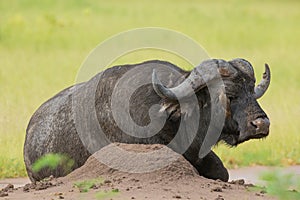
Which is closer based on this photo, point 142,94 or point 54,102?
point 142,94

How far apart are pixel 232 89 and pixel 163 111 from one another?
736mm

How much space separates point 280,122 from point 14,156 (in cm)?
502

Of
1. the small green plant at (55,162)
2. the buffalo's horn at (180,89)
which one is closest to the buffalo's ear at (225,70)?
the buffalo's horn at (180,89)

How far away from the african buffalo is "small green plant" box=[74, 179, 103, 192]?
136 cm

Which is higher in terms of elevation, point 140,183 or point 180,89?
point 180,89

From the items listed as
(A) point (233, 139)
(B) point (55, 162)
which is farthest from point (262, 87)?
(B) point (55, 162)

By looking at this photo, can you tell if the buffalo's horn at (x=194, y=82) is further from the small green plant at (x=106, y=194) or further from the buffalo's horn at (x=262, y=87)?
the small green plant at (x=106, y=194)

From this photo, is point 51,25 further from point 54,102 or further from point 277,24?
point 54,102

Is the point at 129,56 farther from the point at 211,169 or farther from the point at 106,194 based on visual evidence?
the point at 106,194

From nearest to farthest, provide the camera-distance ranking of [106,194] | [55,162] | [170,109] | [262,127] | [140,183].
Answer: [106,194] → [140,183] → [262,127] → [170,109] → [55,162]

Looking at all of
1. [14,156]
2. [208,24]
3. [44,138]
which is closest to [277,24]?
[208,24]

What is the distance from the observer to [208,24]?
3170cm

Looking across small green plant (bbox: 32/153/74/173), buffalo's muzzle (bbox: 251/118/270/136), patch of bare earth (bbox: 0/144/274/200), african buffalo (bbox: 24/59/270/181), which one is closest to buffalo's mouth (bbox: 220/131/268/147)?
african buffalo (bbox: 24/59/270/181)

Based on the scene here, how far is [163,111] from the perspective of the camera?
31.3 ft
